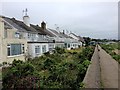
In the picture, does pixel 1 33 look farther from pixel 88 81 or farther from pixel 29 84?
pixel 88 81

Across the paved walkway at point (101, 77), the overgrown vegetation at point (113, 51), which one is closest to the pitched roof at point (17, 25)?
the overgrown vegetation at point (113, 51)

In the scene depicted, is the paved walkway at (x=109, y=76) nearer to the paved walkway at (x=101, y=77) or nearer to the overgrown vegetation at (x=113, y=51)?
the paved walkway at (x=101, y=77)

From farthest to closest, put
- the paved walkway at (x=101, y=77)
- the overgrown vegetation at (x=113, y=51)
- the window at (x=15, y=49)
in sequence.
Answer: the window at (x=15, y=49) < the overgrown vegetation at (x=113, y=51) < the paved walkway at (x=101, y=77)

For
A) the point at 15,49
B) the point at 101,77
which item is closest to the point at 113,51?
the point at 15,49

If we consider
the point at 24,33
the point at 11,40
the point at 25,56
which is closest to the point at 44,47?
the point at 24,33

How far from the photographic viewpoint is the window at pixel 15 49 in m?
28.8

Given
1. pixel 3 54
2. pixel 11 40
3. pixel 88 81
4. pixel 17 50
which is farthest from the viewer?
pixel 17 50

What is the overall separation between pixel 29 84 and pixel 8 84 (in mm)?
2014

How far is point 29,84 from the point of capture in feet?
31.1

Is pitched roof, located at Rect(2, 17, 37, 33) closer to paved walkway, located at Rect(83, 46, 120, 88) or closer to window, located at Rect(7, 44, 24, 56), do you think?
window, located at Rect(7, 44, 24, 56)

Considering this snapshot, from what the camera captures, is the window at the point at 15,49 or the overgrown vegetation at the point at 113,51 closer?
the overgrown vegetation at the point at 113,51

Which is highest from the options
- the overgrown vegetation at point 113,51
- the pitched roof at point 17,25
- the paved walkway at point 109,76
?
the pitched roof at point 17,25

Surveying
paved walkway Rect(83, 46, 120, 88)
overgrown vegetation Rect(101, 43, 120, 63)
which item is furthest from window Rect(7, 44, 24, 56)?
paved walkway Rect(83, 46, 120, 88)

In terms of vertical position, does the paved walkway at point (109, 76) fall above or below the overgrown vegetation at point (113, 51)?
above
